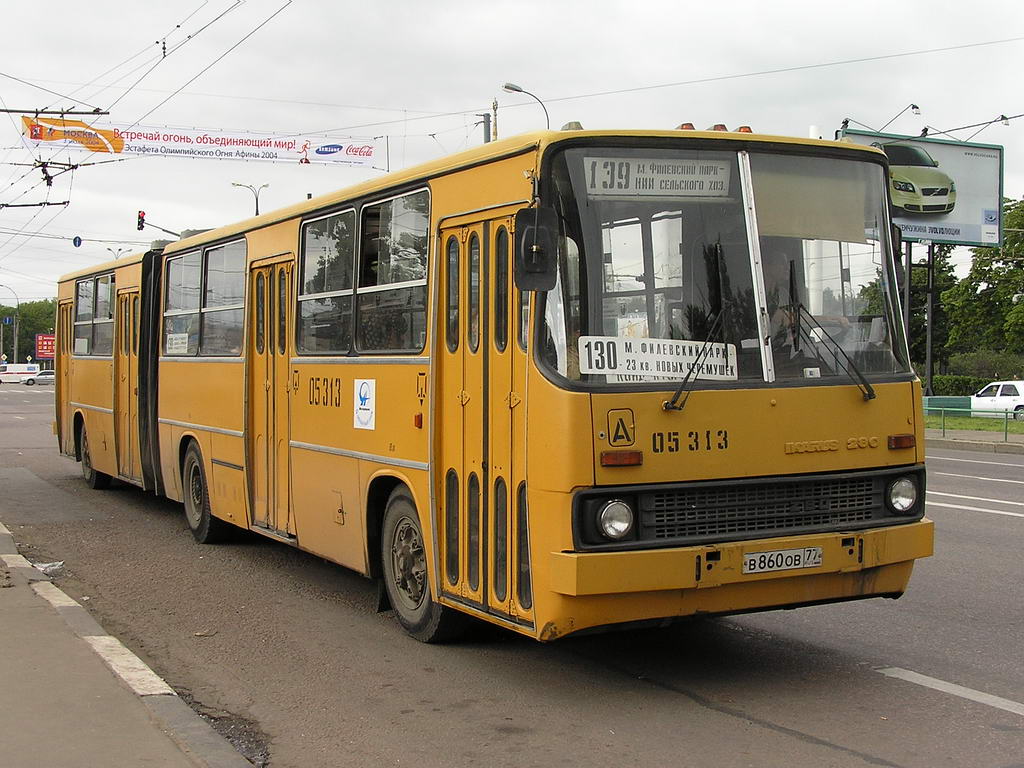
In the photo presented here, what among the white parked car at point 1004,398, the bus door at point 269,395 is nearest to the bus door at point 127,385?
the bus door at point 269,395

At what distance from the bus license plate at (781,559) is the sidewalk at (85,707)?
8.61 feet

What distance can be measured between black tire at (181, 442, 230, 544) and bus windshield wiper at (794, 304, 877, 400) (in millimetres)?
7177

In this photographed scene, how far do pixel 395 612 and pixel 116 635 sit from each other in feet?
6.01

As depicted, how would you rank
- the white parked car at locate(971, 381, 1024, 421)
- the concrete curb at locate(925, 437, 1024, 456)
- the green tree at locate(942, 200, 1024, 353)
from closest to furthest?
the concrete curb at locate(925, 437, 1024, 456) → the white parked car at locate(971, 381, 1024, 421) → the green tree at locate(942, 200, 1024, 353)

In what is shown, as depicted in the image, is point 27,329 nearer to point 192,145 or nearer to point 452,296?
point 192,145

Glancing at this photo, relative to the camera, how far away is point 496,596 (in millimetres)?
6672

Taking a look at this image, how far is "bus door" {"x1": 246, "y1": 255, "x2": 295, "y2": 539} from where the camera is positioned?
1004cm

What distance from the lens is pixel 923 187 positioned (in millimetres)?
41000

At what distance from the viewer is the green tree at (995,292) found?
6138 cm

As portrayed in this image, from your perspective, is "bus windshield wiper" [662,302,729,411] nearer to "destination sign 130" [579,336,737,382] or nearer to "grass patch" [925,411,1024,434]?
"destination sign 130" [579,336,737,382]

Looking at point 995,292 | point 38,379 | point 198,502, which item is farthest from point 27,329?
point 198,502

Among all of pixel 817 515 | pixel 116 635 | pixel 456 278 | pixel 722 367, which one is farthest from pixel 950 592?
pixel 116 635

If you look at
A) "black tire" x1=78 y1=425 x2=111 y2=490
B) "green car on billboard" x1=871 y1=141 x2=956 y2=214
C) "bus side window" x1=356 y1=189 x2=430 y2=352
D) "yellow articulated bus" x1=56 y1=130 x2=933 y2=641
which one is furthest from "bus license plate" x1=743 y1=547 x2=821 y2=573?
"green car on billboard" x1=871 y1=141 x2=956 y2=214

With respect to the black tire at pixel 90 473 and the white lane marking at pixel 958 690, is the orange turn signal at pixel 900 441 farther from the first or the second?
the black tire at pixel 90 473
